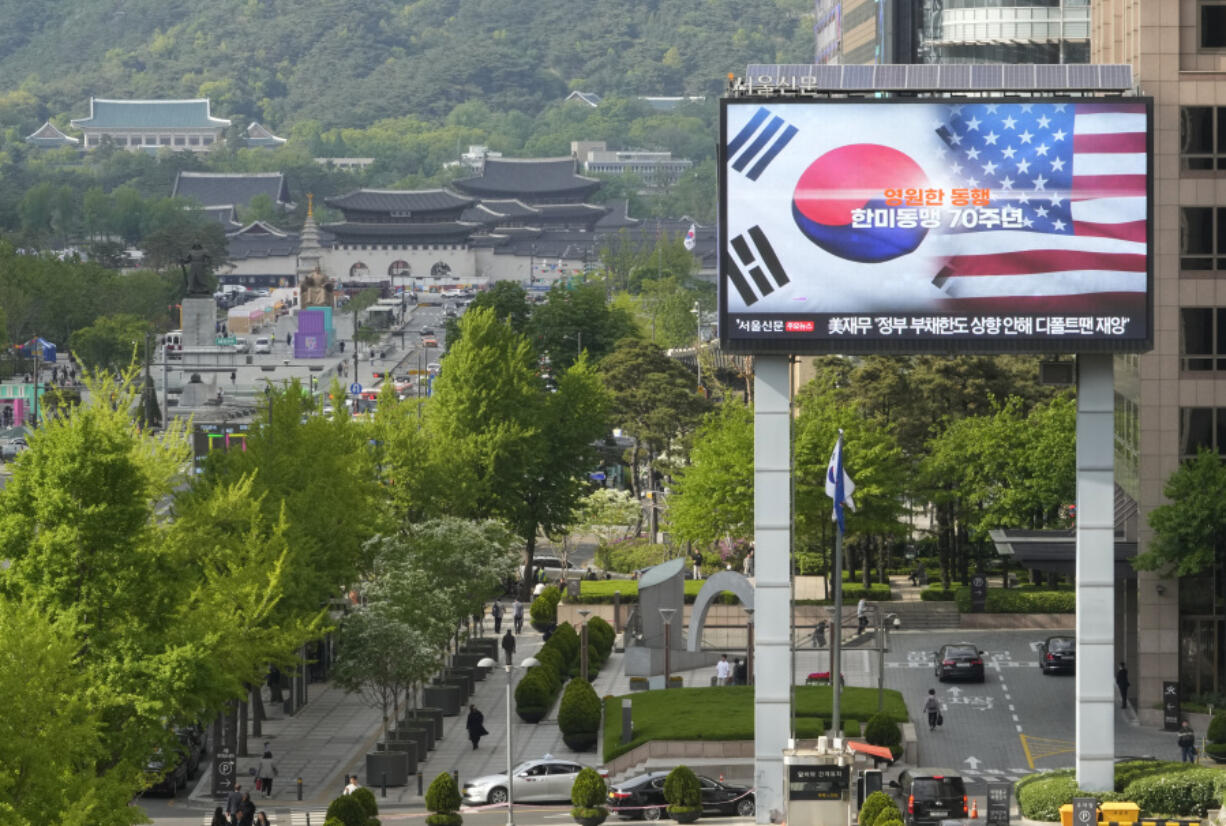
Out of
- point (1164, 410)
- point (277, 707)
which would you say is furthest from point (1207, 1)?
point (277, 707)

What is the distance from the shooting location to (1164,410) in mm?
67625

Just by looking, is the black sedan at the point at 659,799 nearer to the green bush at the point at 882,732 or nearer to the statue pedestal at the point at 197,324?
the green bush at the point at 882,732

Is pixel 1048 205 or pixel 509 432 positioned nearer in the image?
pixel 1048 205

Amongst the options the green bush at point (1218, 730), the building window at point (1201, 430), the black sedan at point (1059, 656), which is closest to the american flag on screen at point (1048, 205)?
the building window at point (1201, 430)

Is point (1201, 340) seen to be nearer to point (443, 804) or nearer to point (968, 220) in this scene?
point (968, 220)

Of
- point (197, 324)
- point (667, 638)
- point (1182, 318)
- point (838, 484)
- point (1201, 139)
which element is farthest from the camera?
point (197, 324)

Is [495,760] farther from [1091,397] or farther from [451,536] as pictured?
[1091,397]

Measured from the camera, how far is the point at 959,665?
76.5 meters

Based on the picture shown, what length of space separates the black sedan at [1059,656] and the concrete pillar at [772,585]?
2395 cm

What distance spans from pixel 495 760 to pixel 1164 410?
67.9 feet

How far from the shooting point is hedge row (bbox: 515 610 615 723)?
72875 millimetres

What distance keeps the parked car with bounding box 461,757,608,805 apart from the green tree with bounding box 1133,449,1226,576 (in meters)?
17.1

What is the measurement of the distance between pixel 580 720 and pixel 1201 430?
1891 centimetres

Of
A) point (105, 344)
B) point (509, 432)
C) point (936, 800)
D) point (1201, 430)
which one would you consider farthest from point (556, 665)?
point (105, 344)
